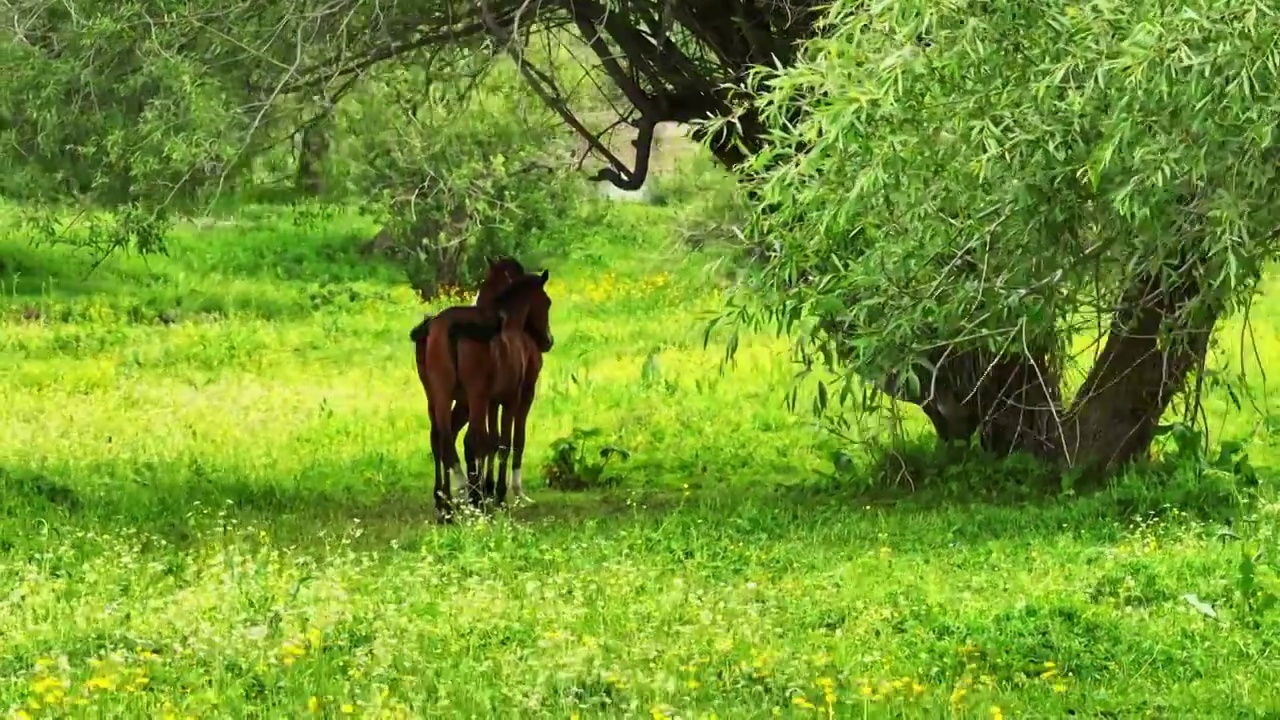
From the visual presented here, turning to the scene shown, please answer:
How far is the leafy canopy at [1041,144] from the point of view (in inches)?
204

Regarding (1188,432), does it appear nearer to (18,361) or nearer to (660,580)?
(660,580)

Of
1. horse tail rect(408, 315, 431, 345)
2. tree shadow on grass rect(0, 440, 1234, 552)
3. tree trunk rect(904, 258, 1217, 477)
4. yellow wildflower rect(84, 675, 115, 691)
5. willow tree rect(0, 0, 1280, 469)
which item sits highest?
willow tree rect(0, 0, 1280, 469)

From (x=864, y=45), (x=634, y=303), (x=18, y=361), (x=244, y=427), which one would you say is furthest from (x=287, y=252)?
(x=864, y=45)

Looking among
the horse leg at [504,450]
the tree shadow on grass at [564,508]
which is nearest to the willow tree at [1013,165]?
the tree shadow on grass at [564,508]

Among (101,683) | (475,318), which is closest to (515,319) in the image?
(475,318)

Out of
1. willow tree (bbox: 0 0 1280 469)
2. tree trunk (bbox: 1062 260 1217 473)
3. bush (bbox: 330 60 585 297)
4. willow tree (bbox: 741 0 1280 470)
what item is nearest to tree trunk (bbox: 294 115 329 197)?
bush (bbox: 330 60 585 297)

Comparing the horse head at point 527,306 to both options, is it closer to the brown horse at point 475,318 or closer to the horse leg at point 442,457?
the brown horse at point 475,318

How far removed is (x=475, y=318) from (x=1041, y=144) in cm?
746

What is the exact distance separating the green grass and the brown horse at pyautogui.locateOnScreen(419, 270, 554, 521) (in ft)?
1.70

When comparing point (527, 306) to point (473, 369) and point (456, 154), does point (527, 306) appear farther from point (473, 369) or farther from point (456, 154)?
point (456, 154)

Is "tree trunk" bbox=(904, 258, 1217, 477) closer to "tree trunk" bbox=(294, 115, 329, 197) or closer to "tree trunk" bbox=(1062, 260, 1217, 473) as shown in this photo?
"tree trunk" bbox=(1062, 260, 1217, 473)

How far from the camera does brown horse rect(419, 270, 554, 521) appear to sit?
12.7 m

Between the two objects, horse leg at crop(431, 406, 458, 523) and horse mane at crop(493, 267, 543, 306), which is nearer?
horse leg at crop(431, 406, 458, 523)

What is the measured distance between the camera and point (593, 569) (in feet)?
32.8
